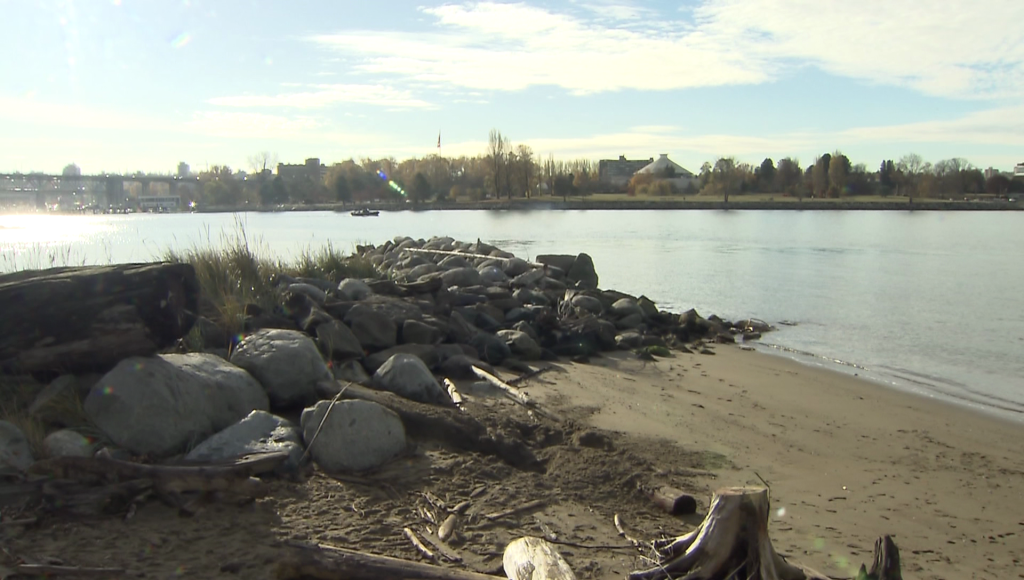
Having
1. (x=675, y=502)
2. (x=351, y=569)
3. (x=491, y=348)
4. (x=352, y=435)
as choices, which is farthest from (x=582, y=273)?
(x=351, y=569)

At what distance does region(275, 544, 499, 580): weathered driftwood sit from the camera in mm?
3248

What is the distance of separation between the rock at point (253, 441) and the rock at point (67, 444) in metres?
0.58

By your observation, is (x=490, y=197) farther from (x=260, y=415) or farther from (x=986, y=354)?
(x=260, y=415)

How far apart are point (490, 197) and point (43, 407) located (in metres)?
91.2

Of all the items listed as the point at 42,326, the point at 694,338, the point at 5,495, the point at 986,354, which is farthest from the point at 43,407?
the point at 986,354

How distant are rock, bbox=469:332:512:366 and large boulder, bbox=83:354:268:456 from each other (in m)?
3.85

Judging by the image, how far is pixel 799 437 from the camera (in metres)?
6.81

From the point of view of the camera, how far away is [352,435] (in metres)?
4.76

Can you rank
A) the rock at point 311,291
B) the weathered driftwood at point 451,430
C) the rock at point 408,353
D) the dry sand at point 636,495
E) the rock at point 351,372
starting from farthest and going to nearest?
the rock at point 311,291 → the rock at point 408,353 → the rock at point 351,372 → the weathered driftwood at point 451,430 → the dry sand at point 636,495

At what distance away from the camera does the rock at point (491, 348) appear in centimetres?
868

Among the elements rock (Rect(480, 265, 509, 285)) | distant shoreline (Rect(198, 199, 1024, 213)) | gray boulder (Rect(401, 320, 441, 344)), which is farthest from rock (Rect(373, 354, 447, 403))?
distant shoreline (Rect(198, 199, 1024, 213))

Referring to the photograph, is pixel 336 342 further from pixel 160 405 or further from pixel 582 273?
pixel 582 273

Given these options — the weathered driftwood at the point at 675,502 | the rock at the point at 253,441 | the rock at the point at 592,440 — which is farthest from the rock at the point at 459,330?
the weathered driftwood at the point at 675,502

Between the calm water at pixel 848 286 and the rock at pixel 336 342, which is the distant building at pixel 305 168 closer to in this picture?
the calm water at pixel 848 286
